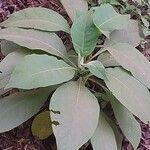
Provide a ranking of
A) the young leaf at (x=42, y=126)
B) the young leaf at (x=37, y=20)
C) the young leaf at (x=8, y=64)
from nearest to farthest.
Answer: the young leaf at (x=8, y=64) < the young leaf at (x=42, y=126) < the young leaf at (x=37, y=20)

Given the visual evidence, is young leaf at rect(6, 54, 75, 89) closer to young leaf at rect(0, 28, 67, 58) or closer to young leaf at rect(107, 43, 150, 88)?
young leaf at rect(0, 28, 67, 58)

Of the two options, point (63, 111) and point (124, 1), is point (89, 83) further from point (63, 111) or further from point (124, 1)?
point (124, 1)

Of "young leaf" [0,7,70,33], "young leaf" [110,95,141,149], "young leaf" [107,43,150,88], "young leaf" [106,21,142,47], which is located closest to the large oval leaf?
"young leaf" [106,21,142,47]

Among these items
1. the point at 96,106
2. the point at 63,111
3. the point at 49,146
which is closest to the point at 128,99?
the point at 96,106

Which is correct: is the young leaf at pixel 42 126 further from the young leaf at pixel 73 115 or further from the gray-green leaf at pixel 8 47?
the gray-green leaf at pixel 8 47

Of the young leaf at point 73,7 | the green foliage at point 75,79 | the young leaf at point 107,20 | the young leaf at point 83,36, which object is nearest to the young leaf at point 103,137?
the green foliage at point 75,79

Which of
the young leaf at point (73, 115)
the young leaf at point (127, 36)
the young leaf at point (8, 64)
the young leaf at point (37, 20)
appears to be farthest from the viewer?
the young leaf at point (127, 36)
